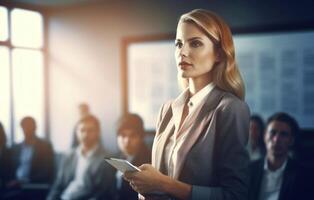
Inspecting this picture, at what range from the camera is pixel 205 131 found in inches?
41.7

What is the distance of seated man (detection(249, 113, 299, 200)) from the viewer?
9.33 ft

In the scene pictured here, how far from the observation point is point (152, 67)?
589cm

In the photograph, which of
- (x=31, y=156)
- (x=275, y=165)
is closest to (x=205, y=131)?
(x=275, y=165)

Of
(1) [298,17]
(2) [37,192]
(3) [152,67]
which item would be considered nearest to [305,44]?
(1) [298,17]

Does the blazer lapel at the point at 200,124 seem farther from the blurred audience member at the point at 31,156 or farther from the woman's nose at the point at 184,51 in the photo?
the blurred audience member at the point at 31,156

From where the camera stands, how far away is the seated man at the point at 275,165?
2844 millimetres

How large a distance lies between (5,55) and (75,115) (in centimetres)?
121

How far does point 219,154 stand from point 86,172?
301cm

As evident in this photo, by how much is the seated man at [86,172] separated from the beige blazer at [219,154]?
8.96ft

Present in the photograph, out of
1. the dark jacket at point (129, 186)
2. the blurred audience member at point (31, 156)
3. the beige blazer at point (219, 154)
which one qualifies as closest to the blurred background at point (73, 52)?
the blurred audience member at point (31, 156)

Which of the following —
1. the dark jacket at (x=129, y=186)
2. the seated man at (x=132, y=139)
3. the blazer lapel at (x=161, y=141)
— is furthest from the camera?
the seated man at (x=132, y=139)

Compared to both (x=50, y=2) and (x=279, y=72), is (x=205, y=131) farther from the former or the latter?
(x=50, y=2)

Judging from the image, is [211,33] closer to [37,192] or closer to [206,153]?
[206,153]

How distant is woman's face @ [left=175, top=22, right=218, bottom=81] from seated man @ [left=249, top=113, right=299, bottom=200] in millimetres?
1901
